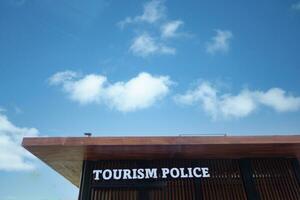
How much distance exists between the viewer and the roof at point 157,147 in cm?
624

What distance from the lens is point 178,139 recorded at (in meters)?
6.31

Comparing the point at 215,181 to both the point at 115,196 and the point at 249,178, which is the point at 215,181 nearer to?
the point at 249,178

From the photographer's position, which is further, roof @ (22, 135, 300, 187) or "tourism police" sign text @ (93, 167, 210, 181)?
"tourism police" sign text @ (93, 167, 210, 181)

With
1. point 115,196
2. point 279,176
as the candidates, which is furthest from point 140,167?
point 279,176

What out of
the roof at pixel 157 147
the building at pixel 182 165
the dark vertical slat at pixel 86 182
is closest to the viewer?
the roof at pixel 157 147

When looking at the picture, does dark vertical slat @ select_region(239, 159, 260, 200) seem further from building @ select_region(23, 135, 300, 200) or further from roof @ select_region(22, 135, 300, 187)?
roof @ select_region(22, 135, 300, 187)

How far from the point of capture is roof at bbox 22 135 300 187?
624 cm

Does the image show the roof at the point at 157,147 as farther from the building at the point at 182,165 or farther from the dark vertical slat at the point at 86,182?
the dark vertical slat at the point at 86,182

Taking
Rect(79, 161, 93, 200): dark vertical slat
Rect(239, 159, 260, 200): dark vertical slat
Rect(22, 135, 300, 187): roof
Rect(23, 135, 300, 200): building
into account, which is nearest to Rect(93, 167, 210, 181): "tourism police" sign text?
Rect(23, 135, 300, 200): building

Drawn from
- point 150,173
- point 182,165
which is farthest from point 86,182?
point 182,165

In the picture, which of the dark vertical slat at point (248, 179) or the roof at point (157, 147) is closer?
the roof at point (157, 147)

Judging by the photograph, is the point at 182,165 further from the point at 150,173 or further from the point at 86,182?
the point at 86,182

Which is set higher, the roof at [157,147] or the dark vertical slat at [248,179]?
the roof at [157,147]

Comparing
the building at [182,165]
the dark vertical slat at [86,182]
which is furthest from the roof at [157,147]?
the dark vertical slat at [86,182]
